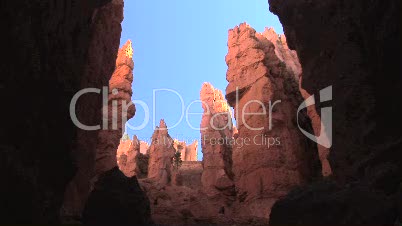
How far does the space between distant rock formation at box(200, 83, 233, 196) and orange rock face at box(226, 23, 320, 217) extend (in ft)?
10.9

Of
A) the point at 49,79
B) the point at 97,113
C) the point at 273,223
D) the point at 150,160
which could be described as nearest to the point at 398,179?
the point at 273,223

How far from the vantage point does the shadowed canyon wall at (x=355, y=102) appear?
8.80 m

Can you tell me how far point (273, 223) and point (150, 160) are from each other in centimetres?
3404

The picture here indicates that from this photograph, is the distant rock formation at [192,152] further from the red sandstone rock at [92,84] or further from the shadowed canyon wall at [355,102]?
the shadowed canyon wall at [355,102]

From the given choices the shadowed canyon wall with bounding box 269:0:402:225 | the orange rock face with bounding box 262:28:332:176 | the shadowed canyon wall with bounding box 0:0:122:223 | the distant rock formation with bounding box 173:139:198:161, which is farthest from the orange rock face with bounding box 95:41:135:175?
the distant rock formation with bounding box 173:139:198:161

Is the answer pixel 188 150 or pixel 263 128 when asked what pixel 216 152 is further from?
pixel 188 150

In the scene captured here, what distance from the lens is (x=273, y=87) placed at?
28875mm

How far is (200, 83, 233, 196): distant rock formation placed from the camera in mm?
31844

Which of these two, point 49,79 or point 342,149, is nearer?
point 49,79

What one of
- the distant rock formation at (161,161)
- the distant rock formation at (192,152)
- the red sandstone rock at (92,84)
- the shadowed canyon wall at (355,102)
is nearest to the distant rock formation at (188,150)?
the distant rock formation at (192,152)

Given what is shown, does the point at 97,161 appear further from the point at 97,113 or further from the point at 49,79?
the point at 49,79

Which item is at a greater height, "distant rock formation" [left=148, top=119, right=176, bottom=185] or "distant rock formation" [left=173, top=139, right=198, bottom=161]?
"distant rock formation" [left=173, top=139, right=198, bottom=161]

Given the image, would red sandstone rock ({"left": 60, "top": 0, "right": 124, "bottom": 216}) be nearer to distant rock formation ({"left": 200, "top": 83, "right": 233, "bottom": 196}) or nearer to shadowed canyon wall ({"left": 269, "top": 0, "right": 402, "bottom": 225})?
shadowed canyon wall ({"left": 269, "top": 0, "right": 402, "bottom": 225})

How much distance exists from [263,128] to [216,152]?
11.3 metres
